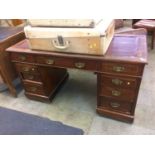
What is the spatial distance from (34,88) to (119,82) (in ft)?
3.13

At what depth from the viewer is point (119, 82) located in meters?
1.25

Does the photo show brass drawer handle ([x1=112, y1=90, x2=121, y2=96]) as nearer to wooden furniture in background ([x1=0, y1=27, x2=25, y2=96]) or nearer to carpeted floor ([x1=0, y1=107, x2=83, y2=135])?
carpeted floor ([x1=0, y1=107, x2=83, y2=135])

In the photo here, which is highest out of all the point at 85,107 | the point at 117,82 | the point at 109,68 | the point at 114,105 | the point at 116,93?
the point at 109,68

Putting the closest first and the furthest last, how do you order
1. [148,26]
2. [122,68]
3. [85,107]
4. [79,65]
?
[122,68] → [79,65] → [85,107] → [148,26]

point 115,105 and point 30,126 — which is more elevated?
point 115,105

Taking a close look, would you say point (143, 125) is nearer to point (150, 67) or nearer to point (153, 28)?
point (150, 67)

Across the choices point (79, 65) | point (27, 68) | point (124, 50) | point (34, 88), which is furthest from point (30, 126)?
point (124, 50)

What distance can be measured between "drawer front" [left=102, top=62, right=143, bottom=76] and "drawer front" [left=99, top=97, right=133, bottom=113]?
0.33m

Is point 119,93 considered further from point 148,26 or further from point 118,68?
point 148,26

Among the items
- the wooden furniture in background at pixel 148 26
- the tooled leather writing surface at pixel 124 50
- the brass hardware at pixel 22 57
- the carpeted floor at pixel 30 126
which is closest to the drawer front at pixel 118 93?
the tooled leather writing surface at pixel 124 50

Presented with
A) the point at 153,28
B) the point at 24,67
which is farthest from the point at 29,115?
Result: the point at 153,28

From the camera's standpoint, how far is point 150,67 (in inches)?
89.7

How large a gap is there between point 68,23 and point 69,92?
972mm
